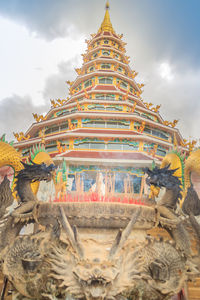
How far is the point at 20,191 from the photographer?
441cm

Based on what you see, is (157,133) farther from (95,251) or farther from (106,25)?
(95,251)

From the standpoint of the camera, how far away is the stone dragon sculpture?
3.12m

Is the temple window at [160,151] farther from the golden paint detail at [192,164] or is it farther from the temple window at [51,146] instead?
the golden paint detail at [192,164]

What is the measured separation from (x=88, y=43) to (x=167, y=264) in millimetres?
Result: 26408

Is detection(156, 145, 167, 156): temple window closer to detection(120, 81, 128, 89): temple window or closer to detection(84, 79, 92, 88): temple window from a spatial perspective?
detection(120, 81, 128, 89): temple window

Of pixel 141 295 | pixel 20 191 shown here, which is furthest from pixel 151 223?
pixel 20 191

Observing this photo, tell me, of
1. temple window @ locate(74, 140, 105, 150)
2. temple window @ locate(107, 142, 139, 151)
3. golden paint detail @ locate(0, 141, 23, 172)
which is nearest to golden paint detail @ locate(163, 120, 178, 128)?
temple window @ locate(107, 142, 139, 151)

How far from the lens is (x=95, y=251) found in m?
3.53

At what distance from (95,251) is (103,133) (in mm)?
13290

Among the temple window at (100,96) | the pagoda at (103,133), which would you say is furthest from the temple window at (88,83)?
the temple window at (100,96)

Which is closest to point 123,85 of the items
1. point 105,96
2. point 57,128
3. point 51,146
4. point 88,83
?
point 88,83

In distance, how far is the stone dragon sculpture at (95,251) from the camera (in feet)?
10.2

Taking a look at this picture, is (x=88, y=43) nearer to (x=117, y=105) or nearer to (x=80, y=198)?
(x=117, y=105)

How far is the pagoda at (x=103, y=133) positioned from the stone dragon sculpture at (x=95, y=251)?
28.2 feet
